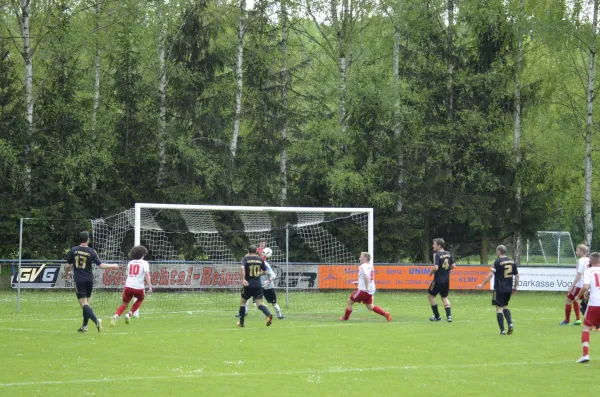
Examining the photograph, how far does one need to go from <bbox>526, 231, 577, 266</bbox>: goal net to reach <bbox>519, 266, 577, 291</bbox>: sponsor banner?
10.0 meters

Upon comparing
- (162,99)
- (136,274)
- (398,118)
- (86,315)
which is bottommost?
(86,315)

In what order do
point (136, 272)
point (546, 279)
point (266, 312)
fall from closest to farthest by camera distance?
point (136, 272) < point (266, 312) < point (546, 279)

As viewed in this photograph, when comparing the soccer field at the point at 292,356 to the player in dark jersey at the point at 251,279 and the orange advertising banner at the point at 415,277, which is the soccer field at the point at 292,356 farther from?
the orange advertising banner at the point at 415,277

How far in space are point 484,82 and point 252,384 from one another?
104 ft

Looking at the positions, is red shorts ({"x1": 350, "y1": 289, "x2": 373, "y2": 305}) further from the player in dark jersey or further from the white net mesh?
the white net mesh

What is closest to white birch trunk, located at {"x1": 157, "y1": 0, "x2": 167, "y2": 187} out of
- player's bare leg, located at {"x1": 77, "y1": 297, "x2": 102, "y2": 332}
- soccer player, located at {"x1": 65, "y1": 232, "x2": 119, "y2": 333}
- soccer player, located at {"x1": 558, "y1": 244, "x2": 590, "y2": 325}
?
soccer player, located at {"x1": 65, "y1": 232, "x2": 119, "y2": 333}

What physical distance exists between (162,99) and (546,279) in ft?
61.3

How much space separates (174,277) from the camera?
32656 mm

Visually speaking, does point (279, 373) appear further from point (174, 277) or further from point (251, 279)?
point (174, 277)

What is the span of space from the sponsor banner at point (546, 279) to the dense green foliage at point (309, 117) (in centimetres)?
631

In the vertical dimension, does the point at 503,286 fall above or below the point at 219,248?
below

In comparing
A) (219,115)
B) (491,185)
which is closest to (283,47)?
(219,115)

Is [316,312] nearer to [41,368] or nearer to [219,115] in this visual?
[41,368]

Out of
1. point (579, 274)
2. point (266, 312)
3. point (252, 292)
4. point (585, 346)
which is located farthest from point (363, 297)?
point (585, 346)
